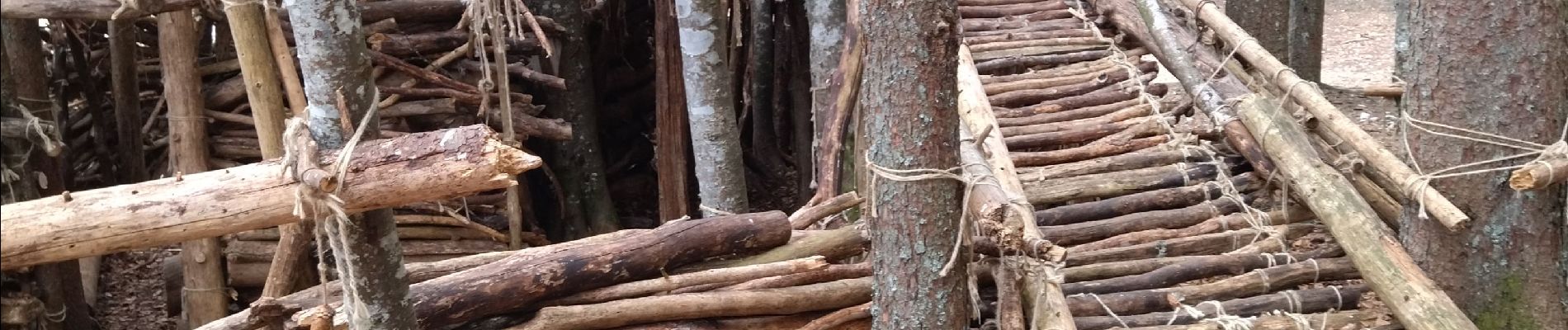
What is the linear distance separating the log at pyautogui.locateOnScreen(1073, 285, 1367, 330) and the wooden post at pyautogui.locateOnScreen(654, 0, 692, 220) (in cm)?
304

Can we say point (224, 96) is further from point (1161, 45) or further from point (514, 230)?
point (1161, 45)

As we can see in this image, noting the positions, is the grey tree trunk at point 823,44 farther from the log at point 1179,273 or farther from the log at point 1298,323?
the log at point 1298,323

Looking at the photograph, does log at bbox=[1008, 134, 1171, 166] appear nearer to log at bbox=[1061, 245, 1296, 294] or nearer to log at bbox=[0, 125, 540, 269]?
log at bbox=[1061, 245, 1296, 294]

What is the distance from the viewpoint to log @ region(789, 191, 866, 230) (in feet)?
12.4

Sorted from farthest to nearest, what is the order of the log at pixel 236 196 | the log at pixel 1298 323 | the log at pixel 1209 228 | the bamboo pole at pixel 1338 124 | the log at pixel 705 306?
1. the log at pixel 1209 228
2. the log at pixel 1298 323
3. the bamboo pole at pixel 1338 124
4. the log at pixel 705 306
5. the log at pixel 236 196

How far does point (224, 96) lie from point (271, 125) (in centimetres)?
166

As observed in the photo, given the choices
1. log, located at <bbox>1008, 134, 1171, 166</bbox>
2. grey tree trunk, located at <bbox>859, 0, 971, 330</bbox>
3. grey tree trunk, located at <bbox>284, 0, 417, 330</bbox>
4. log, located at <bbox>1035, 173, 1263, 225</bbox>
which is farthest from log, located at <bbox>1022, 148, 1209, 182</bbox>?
grey tree trunk, located at <bbox>284, 0, 417, 330</bbox>

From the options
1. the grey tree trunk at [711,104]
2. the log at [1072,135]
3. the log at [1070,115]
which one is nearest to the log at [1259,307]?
the log at [1072,135]

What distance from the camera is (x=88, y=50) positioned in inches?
215

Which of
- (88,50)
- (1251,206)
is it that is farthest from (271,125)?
(1251,206)

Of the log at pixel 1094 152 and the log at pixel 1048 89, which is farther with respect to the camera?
the log at pixel 1048 89

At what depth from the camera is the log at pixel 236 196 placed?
170 centimetres

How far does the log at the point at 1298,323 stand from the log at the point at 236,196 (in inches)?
84.6

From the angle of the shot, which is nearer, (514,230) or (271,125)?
(271,125)
